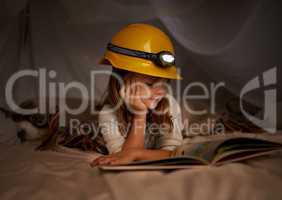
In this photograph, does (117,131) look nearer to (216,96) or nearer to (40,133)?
(40,133)

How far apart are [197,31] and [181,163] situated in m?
0.70

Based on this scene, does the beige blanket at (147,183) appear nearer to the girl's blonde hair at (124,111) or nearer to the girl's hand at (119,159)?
the girl's hand at (119,159)

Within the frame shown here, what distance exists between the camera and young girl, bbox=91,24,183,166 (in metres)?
0.91

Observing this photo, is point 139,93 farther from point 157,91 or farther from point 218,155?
point 218,155

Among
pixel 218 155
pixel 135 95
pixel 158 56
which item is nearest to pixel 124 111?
pixel 135 95

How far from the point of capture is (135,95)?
3.09ft

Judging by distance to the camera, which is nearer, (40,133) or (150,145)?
(150,145)

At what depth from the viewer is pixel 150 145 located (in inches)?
42.0

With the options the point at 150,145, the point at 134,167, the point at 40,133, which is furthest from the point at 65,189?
the point at 40,133

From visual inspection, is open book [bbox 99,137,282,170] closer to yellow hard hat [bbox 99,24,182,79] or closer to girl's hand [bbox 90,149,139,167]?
girl's hand [bbox 90,149,139,167]

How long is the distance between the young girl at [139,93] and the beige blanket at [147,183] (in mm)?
148

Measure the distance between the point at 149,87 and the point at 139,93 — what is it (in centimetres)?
3

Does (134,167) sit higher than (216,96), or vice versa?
(216,96)

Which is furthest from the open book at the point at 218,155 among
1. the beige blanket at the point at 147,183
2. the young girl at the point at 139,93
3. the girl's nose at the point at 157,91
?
the girl's nose at the point at 157,91
